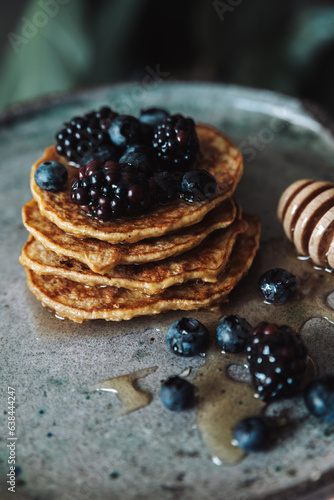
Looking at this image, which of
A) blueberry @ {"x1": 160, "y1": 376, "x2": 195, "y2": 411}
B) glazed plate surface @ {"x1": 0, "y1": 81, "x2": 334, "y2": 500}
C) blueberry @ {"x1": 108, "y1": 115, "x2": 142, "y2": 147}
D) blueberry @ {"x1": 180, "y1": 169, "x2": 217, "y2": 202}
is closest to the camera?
glazed plate surface @ {"x1": 0, "y1": 81, "x2": 334, "y2": 500}

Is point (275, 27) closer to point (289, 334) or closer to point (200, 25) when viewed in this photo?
point (200, 25)

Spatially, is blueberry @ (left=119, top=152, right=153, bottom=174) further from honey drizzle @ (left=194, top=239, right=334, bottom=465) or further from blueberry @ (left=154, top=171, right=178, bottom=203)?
honey drizzle @ (left=194, top=239, right=334, bottom=465)

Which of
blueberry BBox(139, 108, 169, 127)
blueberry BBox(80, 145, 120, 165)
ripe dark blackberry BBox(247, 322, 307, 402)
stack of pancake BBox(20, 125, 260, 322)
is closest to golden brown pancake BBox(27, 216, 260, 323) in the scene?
stack of pancake BBox(20, 125, 260, 322)

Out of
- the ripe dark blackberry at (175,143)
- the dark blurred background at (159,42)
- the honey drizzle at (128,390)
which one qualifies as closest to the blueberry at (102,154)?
the ripe dark blackberry at (175,143)

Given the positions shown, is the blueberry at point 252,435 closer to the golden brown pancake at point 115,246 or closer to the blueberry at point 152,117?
the golden brown pancake at point 115,246

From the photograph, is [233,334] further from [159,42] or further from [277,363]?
[159,42]
